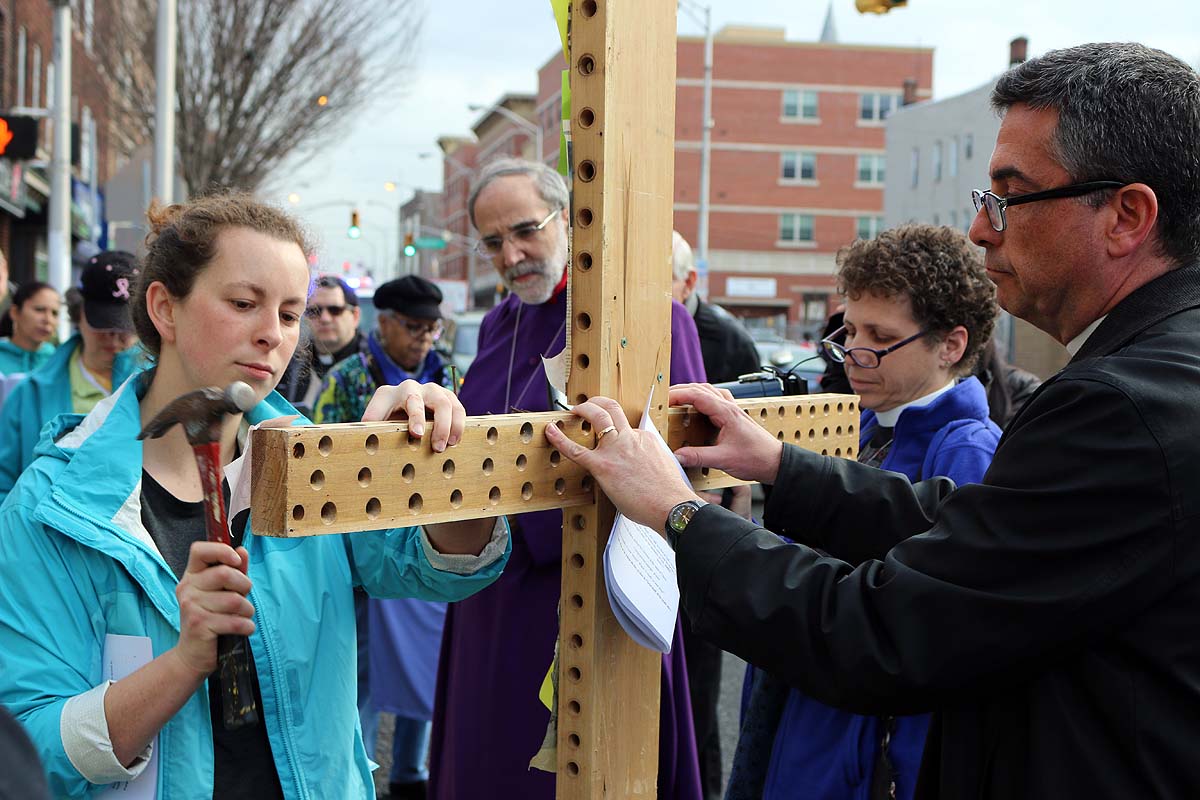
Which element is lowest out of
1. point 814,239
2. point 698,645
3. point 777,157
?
point 698,645

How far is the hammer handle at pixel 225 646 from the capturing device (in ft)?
4.71

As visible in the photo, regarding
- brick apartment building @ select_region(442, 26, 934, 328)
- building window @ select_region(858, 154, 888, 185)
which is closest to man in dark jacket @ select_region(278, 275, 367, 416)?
brick apartment building @ select_region(442, 26, 934, 328)

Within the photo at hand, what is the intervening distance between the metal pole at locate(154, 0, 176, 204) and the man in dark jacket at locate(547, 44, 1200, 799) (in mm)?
9989

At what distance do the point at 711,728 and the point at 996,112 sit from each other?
3.31 metres

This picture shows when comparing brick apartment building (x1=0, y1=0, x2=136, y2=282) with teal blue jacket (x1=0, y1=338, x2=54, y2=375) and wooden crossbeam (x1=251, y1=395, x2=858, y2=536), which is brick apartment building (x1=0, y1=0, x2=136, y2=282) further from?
wooden crossbeam (x1=251, y1=395, x2=858, y2=536)

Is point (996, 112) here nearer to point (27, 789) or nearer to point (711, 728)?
point (27, 789)

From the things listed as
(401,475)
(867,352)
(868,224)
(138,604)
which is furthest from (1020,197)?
(868,224)

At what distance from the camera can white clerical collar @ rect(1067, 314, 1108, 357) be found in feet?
5.49

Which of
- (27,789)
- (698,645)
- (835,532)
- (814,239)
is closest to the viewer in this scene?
(27,789)

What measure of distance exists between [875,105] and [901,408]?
6160 cm

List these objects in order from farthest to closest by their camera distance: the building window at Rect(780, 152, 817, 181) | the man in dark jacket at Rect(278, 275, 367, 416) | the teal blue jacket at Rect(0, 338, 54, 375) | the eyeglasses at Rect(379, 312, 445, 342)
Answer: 1. the building window at Rect(780, 152, 817, 181)
2. the teal blue jacket at Rect(0, 338, 54, 375)
3. the man in dark jacket at Rect(278, 275, 367, 416)
4. the eyeglasses at Rect(379, 312, 445, 342)

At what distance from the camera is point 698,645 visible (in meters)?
4.50

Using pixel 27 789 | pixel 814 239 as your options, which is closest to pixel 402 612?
pixel 27 789

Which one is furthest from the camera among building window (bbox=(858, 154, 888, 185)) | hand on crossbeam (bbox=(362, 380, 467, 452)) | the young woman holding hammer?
building window (bbox=(858, 154, 888, 185))
